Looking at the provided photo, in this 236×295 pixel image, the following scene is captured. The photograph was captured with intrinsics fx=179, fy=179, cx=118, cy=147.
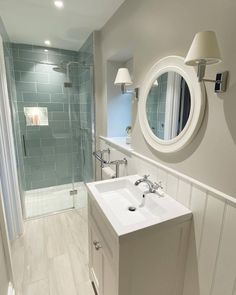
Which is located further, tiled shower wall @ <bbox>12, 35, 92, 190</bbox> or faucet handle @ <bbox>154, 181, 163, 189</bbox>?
tiled shower wall @ <bbox>12, 35, 92, 190</bbox>

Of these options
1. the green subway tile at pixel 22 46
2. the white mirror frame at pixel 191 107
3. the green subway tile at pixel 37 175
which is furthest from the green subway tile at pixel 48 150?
the white mirror frame at pixel 191 107

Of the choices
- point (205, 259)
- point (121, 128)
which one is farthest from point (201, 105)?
point (121, 128)

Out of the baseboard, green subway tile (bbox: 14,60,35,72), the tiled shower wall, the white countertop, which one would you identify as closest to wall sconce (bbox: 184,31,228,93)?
the white countertop

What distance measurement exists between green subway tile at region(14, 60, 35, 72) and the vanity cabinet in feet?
8.63

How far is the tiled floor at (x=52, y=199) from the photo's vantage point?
2.72 metres

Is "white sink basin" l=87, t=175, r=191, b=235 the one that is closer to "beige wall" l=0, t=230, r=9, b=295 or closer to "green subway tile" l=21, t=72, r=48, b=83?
"beige wall" l=0, t=230, r=9, b=295

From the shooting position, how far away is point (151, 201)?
4.15ft

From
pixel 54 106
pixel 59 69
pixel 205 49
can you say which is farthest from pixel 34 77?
pixel 205 49

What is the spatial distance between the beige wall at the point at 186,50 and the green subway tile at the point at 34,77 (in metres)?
1.80

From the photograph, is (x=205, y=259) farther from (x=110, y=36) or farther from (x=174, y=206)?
(x=110, y=36)

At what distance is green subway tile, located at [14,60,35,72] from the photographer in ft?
9.08

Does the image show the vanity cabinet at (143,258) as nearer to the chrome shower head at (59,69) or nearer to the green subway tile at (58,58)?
the chrome shower head at (59,69)

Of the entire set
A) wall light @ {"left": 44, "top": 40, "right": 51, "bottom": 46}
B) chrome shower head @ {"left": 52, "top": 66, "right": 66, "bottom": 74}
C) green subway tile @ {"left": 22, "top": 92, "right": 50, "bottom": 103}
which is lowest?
green subway tile @ {"left": 22, "top": 92, "right": 50, "bottom": 103}

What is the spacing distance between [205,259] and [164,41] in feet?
4.57
